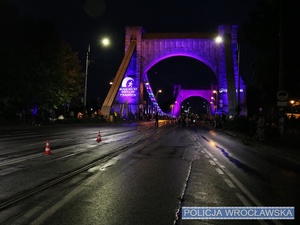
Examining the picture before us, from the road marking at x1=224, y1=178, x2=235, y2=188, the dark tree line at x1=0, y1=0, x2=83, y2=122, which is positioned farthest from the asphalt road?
the dark tree line at x1=0, y1=0, x2=83, y2=122

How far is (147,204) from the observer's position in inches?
284

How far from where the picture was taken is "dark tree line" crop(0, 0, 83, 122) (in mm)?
42750

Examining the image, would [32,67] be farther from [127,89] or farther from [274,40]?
[127,89]

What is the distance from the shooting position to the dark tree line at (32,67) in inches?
1683

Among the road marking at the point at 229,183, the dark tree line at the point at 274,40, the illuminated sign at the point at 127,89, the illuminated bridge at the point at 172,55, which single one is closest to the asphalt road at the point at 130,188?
the road marking at the point at 229,183

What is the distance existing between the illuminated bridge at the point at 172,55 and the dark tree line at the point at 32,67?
35.8 m

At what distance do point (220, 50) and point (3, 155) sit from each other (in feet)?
285

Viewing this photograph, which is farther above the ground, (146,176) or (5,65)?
(5,65)

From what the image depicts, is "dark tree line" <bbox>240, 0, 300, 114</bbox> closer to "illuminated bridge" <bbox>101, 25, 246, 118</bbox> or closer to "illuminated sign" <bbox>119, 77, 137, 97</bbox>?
"illuminated bridge" <bbox>101, 25, 246, 118</bbox>

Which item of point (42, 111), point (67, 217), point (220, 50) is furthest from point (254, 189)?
point (220, 50)

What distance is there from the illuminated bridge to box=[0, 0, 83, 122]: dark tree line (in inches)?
1411

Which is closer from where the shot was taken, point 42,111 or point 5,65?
point 5,65

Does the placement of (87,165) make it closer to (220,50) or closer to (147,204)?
(147,204)

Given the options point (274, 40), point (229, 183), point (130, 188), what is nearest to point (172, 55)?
point (274, 40)
